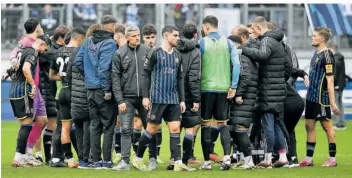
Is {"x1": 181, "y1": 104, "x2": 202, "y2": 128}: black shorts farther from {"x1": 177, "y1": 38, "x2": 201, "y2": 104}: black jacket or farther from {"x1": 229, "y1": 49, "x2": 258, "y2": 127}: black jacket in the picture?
{"x1": 229, "y1": 49, "x2": 258, "y2": 127}: black jacket

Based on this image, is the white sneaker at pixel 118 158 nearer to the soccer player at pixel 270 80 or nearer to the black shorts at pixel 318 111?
the soccer player at pixel 270 80

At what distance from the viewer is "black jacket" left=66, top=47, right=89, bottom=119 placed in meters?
14.9

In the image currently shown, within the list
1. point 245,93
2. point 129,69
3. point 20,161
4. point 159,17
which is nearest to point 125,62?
point 129,69

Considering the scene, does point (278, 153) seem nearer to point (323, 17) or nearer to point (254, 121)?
point (254, 121)

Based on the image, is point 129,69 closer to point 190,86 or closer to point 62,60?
point 190,86

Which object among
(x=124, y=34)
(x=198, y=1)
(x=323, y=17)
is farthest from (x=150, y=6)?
(x=124, y=34)

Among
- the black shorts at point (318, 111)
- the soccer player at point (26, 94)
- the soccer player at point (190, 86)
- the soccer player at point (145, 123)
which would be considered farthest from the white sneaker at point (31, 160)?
the black shorts at point (318, 111)

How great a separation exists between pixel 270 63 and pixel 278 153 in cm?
160

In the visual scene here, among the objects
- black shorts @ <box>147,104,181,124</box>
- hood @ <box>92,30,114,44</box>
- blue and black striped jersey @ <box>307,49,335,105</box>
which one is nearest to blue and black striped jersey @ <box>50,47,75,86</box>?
hood @ <box>92,30,114,44</box>

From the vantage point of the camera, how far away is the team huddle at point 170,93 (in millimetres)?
14336

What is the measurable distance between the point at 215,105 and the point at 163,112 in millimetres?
782

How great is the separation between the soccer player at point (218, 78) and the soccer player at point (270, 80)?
324 millimetres

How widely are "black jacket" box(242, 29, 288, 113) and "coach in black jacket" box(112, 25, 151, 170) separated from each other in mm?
1513

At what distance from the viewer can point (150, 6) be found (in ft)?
94.1
